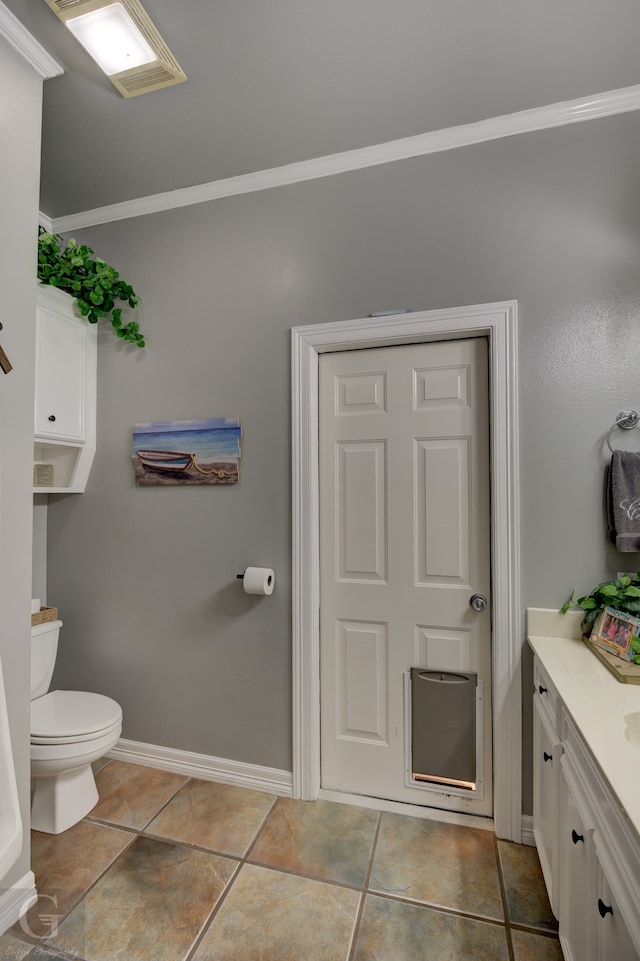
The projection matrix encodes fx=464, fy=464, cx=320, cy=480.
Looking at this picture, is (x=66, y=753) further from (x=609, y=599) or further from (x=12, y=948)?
(x=609, y=599)

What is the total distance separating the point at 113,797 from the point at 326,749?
3.17ft

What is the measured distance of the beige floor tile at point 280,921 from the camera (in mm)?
1358

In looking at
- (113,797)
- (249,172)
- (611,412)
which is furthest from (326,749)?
(249,172)

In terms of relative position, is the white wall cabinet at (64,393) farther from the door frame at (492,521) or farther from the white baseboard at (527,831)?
the white baseboard at (527,831)

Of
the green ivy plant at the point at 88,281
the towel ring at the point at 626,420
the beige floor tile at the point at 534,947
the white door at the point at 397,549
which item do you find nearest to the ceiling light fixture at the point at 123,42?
the green ivy plant at the point at 88,281

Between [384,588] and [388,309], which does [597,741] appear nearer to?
[384,588]

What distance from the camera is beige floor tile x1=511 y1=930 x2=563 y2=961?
134 cm

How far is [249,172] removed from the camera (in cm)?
212

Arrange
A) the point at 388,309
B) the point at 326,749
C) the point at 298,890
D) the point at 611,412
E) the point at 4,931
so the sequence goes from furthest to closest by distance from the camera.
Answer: the point at 326,749 < the point at 388,309 < the point at 611,412 < the point at 298,890 < the point at 4,931

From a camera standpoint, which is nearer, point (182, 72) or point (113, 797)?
point (182, 72)

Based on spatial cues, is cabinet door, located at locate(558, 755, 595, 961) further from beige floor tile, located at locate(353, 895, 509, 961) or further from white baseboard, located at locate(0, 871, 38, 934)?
white baseboard, located at locate(0, 871, 38, 934)

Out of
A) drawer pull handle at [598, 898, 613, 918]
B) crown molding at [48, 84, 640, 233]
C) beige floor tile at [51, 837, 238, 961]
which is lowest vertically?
beige floor tile at [51, 837, 238, 961]

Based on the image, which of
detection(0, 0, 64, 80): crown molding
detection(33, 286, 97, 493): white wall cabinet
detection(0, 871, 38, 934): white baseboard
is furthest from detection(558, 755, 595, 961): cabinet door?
detection(0, 0, 64, 80): crown molding

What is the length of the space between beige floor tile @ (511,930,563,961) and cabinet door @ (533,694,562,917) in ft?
0.34
